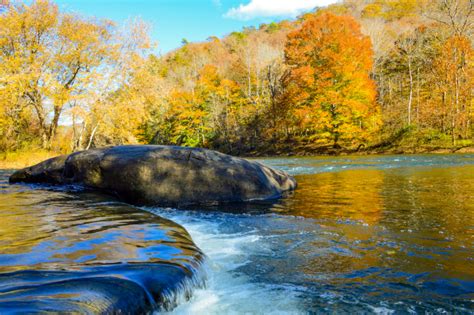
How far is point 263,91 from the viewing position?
40.6 metres

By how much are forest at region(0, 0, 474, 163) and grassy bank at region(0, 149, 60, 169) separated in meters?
0.76

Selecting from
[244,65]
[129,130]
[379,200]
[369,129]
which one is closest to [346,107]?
[369,129]

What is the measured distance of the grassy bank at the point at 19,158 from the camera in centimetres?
1461

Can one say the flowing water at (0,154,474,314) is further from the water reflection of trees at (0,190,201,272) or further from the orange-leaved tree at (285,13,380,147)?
the orange-leaved tree at (285,13,380,147)

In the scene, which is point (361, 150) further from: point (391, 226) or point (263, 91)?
point (391, 226)

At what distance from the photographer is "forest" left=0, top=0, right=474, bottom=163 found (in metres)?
17.3

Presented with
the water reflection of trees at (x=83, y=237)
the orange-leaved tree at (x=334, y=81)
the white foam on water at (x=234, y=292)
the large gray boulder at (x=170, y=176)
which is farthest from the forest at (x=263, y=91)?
the white foam on water at (x=234, y=292)

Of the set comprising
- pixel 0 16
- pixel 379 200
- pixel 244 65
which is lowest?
pixel 379 200

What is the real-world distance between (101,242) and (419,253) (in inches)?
107

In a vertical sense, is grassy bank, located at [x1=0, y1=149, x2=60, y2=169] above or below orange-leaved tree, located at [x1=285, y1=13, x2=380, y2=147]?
below

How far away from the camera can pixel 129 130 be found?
20.9 meters

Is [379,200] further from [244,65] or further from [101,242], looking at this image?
[244,65]

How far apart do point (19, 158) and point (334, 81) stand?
19541 mm

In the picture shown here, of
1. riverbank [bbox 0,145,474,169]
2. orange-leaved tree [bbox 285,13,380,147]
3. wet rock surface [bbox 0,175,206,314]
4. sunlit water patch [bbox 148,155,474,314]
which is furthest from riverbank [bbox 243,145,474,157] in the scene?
wet rock surface [bbox 0,175,206,314]
